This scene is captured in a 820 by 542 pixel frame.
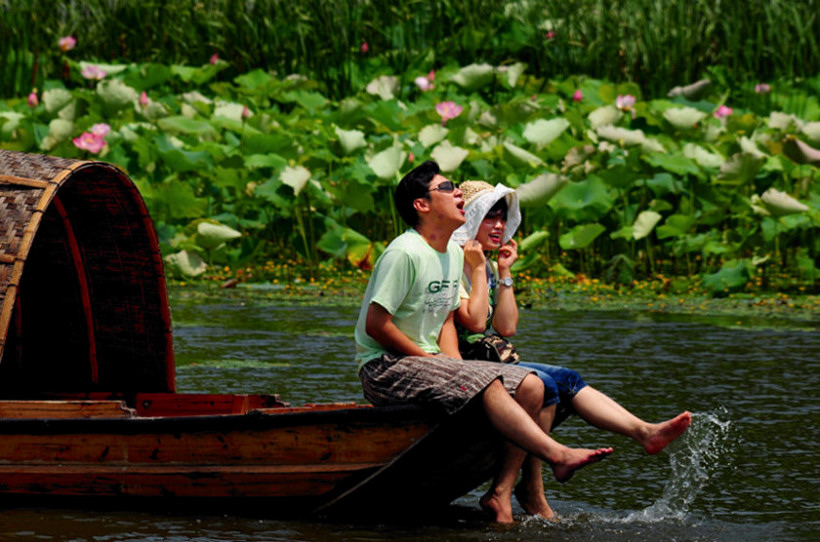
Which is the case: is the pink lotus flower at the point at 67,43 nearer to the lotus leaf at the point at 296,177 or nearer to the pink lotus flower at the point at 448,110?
the pink lotus flower at the point at 448,110

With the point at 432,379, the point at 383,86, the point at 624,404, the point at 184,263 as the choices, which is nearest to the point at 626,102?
the point at 383,86

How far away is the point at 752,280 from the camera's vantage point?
35.1 ft

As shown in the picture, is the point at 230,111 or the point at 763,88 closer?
the point at 230,111

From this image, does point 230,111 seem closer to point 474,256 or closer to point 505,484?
point 474,256

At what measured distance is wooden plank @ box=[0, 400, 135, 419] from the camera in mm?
5293

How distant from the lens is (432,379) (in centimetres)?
486

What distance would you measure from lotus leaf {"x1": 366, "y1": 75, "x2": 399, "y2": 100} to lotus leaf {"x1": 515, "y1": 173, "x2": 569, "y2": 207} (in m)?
2.82

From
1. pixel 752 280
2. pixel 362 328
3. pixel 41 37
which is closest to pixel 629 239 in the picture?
pixel 752 280

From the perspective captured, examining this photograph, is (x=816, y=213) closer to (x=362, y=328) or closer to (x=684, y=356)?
Result: (x=684, y=356)

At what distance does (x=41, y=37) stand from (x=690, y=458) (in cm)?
1125

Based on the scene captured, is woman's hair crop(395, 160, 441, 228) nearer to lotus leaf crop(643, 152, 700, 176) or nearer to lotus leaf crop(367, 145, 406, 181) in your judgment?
lotus leaf crop(367, 145, 406, 181)

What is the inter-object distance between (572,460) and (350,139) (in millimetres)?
6638

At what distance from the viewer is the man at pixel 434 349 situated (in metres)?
4.80

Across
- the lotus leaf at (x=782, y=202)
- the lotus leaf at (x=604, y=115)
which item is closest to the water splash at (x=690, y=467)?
the lotus leaf at (x=782, y=202)
